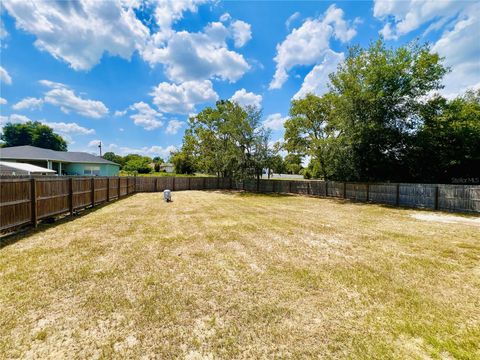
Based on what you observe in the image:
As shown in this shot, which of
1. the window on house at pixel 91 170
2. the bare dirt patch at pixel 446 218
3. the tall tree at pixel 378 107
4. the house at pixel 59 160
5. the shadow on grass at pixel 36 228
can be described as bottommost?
the bare dirt patch at pixel 446 218

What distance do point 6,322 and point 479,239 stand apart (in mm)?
9872

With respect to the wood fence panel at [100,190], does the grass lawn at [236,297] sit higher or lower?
lower

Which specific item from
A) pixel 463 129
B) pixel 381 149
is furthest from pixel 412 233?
pixel 463 129

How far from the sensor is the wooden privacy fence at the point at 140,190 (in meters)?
5.62

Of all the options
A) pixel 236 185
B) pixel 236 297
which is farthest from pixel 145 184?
pixel 236 297

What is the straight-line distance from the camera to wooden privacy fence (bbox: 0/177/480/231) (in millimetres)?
5617

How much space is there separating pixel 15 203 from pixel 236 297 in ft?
20.4

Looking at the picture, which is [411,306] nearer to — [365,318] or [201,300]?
[365,318]

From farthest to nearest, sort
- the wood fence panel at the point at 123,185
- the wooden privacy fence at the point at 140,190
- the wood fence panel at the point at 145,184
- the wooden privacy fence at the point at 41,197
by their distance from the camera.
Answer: the wood fence panel at the point at 145,184
the wood fence panel at the point at 123,185
the wooden privacy fence at the point at 140,190
the wooden privacy fence at the point at 41,197

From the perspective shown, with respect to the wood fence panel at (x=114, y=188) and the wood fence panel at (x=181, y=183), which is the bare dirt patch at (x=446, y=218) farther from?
the wood fence panel at (x=181, y=183)

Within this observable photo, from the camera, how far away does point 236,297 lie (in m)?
3.04

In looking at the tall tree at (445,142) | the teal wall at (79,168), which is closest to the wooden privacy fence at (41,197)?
the teal wall at (79,168)

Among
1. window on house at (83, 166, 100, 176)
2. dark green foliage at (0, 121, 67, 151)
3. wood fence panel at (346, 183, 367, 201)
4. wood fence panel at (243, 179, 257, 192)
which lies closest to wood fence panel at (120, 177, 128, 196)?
window on house at (83, 166, 100, 176)

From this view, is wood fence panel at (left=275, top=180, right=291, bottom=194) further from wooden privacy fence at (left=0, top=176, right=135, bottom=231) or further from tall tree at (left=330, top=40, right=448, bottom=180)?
wooden privacy fence at (left=0, top=176, right=135, bottom=231)
